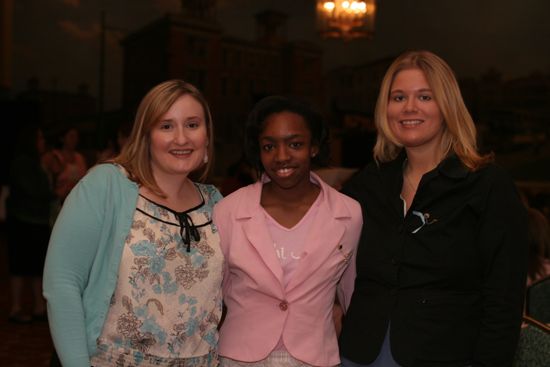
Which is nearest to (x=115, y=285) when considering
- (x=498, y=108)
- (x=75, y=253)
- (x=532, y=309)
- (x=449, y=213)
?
(x=75, y=253)

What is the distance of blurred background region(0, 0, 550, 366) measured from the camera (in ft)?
41.8

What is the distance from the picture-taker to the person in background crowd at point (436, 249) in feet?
6.43

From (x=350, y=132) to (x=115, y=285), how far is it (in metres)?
10.2

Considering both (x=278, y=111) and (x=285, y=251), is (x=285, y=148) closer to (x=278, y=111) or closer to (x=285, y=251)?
(x=278, y=111)

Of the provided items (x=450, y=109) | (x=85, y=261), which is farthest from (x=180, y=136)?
(x=450, y=109)

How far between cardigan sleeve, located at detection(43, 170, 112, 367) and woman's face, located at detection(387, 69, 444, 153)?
108 centimetres

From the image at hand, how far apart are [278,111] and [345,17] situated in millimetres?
6754

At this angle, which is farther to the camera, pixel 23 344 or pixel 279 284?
pixel 23 344

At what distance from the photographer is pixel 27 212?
20.2ft

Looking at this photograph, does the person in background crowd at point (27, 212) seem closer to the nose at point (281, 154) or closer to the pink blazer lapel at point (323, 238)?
the nose at point (281, 154)

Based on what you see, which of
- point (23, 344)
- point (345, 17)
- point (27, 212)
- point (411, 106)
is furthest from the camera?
point (345, 17)

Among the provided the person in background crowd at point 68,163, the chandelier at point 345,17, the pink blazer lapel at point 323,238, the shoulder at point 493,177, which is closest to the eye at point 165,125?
the pink blazer lapel at point 323,238

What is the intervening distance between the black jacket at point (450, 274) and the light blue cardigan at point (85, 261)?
2.88ft

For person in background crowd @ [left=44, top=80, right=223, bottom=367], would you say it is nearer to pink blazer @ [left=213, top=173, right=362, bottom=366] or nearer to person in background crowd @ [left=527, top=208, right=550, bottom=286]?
pink blazer @ [left=213, top=173, right=362, bottom=366]
